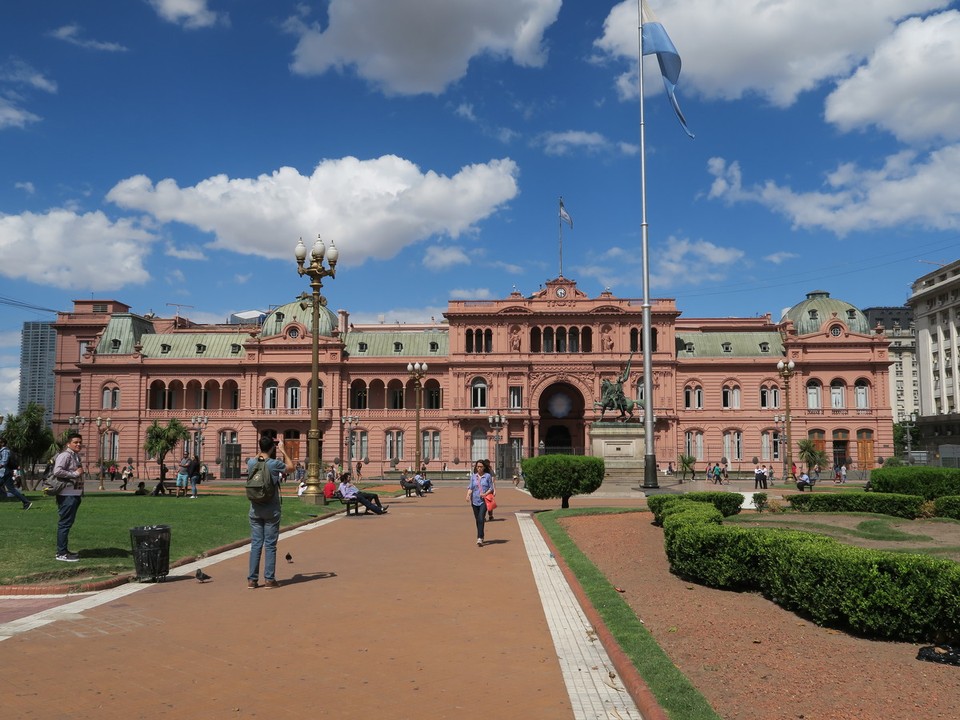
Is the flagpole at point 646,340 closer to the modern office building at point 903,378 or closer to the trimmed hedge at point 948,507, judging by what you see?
the trimmed hedge at point 948,507

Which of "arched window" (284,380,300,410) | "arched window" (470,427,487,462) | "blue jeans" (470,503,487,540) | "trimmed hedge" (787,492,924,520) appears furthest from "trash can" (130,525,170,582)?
"arched window" (284,380,300,410)

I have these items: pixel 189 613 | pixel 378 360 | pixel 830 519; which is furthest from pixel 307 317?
pixel 189 613

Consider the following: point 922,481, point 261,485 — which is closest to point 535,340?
point 922,481

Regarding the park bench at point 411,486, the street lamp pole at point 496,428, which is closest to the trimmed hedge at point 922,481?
the park bench at point 411,486

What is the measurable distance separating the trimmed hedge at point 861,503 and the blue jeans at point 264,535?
643 inches

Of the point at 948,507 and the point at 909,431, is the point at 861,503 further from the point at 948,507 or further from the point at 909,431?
the point at 909,431

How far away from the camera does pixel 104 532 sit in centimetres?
1503

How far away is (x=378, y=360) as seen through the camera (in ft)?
223

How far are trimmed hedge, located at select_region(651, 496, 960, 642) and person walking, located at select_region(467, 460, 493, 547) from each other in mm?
6368

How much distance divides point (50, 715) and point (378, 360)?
204 ft

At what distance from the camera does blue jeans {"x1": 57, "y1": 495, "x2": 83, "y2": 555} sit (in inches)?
476

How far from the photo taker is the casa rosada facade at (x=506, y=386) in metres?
64.8

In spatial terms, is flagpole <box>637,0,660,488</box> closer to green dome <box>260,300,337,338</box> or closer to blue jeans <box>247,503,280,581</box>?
blue jeans <box>247,503,280,581</box>

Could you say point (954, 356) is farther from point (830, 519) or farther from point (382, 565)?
point (382, 565)
